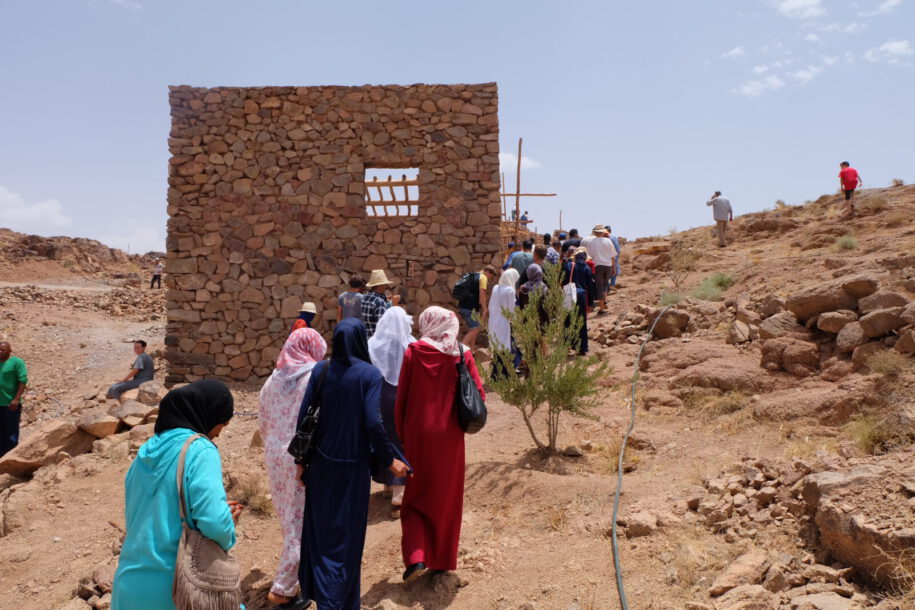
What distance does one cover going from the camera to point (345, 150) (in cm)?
977

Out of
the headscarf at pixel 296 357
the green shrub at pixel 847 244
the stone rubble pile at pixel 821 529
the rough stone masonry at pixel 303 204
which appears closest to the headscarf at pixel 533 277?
the rough stone masonry at pixel 303 204

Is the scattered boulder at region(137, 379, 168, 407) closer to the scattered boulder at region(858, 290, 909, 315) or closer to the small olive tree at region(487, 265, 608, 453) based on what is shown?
the small olive tree at region(487, 265, 608, 453)

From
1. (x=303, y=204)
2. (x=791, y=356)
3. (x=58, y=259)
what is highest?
(x=303, y=204)

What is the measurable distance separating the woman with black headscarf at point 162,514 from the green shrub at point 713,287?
9.60 meters

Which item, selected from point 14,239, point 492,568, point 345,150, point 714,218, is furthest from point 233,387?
point 14,239

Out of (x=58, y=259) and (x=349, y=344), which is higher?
(x=58, y=259)

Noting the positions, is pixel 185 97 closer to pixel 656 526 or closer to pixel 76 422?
pixel 76 422

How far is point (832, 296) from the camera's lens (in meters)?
6.70

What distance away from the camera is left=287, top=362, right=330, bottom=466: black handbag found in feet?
11.4

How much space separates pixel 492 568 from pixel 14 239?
30.7 meters

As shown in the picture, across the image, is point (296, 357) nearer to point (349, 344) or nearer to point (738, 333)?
point (349, 344)

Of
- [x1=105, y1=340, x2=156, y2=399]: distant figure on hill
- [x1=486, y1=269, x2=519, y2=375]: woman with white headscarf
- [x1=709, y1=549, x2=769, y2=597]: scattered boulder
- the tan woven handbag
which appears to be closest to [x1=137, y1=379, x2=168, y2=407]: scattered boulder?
[x1=105, y1=340, x2=156, y2=399]: distant figure on hill

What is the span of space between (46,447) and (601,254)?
8457mm

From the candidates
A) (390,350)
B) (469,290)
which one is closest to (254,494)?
(390,350)
